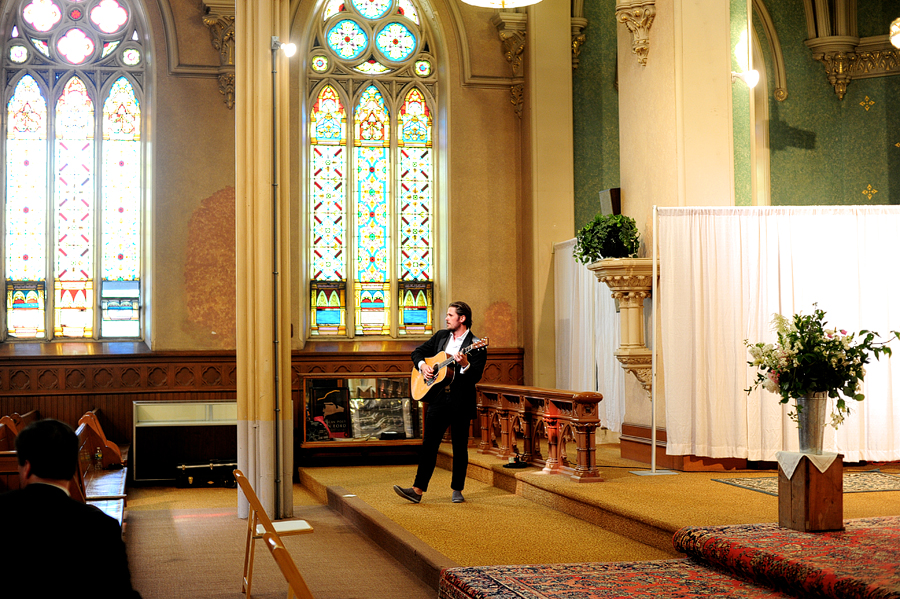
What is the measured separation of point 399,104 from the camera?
38.2ft

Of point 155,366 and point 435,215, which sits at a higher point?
point 435,215

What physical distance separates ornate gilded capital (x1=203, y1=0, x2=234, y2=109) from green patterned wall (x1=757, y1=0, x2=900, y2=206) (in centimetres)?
691

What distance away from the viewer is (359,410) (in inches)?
402

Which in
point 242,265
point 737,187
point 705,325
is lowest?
point 705,325

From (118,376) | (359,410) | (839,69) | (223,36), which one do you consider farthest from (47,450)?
(839,69)

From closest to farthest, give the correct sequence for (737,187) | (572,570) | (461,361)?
(572,570), (461,361), (737,187)

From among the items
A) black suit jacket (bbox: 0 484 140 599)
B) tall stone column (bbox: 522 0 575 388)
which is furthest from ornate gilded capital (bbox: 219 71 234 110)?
black suit jacket (bbox: 0 484 140 599)

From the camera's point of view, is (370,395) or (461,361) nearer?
(461,361)

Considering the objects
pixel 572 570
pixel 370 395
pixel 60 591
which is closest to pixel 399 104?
pixel 370 395

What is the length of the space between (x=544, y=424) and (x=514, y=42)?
5.64 m

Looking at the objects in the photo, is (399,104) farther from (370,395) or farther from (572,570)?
(572,570)

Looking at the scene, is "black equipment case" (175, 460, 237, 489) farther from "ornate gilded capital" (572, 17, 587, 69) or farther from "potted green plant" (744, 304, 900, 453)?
"ornate gilded capital" (572, 17, 587, 69)

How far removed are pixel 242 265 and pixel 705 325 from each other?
12.8 ft

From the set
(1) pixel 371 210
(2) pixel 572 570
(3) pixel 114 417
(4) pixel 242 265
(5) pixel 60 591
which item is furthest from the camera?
(1) pixel 371 210
